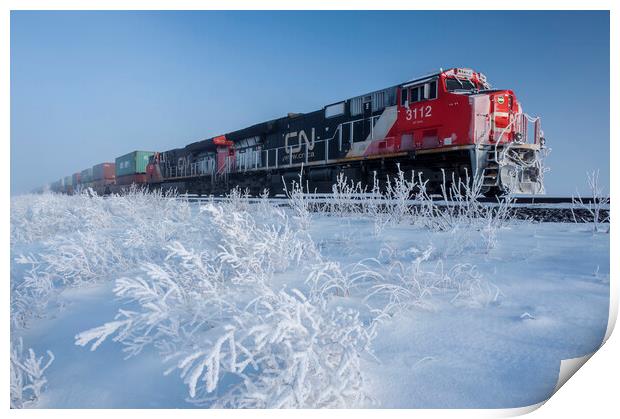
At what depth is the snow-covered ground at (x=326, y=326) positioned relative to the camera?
1271 mm

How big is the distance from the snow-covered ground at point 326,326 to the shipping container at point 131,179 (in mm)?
15988

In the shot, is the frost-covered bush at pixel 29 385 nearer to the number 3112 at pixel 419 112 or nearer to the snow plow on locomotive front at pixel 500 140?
the snow plow on locomotive front at pixel 500 140

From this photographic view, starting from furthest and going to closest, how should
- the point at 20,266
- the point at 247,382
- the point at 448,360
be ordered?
the point at 20,266 → the point at 448,360 → the point at 247,382

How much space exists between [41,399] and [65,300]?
1276mm

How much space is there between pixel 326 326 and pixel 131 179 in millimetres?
19253

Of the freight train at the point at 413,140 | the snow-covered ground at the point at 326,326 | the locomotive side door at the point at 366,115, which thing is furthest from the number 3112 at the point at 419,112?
the snow-covered ground at the point at 326,326

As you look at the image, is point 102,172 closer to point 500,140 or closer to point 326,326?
point 500,140

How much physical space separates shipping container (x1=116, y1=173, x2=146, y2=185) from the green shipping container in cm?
17

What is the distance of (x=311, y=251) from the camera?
2816mm

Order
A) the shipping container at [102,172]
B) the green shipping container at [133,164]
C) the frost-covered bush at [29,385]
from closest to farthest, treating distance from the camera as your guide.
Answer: the frost-covered bush at [29,385], the shipping container at [102,172], the green shipping container at [133,164]

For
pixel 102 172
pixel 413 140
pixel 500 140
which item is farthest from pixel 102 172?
pixel 500 140

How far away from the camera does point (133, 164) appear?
1812 cm
